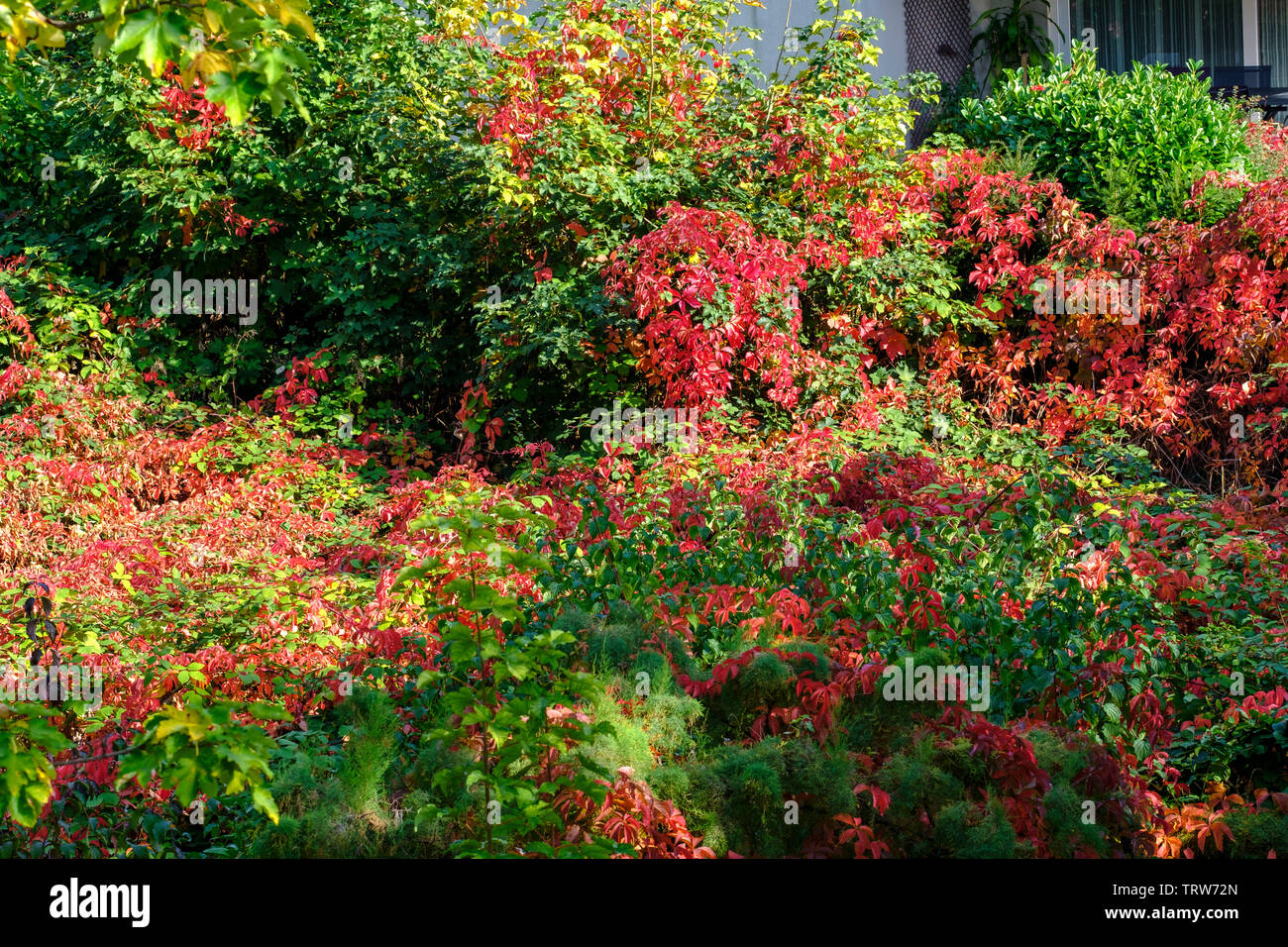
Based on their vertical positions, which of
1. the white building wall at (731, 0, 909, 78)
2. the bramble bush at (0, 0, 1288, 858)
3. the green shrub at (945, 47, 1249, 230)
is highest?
the white building wall at (731, 0, 909, 78)

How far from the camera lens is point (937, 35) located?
11555mm

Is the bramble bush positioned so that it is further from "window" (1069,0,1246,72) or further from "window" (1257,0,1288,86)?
"window" (1257,0,1288,86)

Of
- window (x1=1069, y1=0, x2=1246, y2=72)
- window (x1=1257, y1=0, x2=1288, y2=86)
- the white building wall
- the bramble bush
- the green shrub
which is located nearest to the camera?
the bramble bush

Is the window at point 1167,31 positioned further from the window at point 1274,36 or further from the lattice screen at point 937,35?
the lattice screen at point 937,35

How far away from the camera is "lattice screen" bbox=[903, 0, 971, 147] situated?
1155 centimetres

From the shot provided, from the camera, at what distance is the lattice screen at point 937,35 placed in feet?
37.9

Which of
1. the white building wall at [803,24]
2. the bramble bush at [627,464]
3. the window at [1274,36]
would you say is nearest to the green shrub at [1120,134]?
the bramble bush at [627,464]

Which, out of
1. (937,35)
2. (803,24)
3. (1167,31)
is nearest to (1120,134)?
(937,35)

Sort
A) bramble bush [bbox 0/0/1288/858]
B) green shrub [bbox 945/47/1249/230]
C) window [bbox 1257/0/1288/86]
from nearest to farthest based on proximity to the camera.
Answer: bramble bush [bbox 0/0/1288/858] < green shrub [bbox 945/47/1249/230] < window [bbox 1257/0/1288/86]

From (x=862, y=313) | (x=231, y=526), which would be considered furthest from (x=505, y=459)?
(x=862, y=313)

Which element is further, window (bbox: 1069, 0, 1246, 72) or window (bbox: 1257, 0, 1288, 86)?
window (bbox: 1257, 0, 1288, 86)

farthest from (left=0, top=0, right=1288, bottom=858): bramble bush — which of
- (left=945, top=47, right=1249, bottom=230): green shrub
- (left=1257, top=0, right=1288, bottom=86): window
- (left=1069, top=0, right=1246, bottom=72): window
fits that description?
(left=1257, top=0, right=1288, bottom=86): window

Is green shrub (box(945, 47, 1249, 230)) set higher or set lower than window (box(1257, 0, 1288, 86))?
lower
